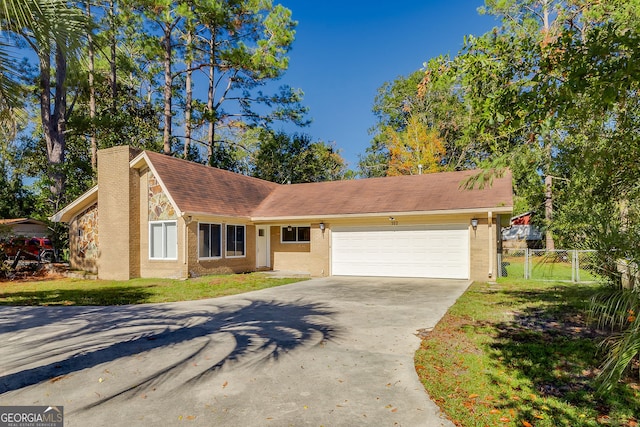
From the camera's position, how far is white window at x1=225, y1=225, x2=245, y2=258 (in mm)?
16969

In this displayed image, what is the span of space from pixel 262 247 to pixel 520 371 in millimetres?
15018

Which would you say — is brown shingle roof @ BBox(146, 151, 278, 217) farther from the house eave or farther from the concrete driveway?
the concrete driveway

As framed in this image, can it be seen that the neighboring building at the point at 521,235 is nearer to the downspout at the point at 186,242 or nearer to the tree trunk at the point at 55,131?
the downspout at the point at 186,242

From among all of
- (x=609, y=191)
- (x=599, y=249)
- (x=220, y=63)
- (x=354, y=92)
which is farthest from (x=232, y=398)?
(x=354, y=92)

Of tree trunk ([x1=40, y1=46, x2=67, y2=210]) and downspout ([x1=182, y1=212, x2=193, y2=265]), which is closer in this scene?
downspout ([x1=182, y1=212, x2=193, y2=265])

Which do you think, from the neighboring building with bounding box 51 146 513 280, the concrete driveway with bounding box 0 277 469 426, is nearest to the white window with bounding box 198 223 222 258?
the neighboring building with bounding box 51 146 513 280

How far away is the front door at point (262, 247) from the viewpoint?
61.0 feet

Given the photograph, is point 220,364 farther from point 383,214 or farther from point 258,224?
point 258,224

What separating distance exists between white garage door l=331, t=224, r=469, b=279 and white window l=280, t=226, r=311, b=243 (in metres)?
1.99

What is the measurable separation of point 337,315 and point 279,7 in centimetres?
2478

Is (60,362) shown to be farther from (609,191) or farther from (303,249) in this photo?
(303,249)

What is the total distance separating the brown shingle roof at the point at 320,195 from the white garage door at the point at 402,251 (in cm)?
102

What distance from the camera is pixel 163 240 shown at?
50.6 ft

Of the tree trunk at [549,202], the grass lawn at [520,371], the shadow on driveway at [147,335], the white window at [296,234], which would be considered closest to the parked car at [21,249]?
the shadow on driveway at [147,335]
